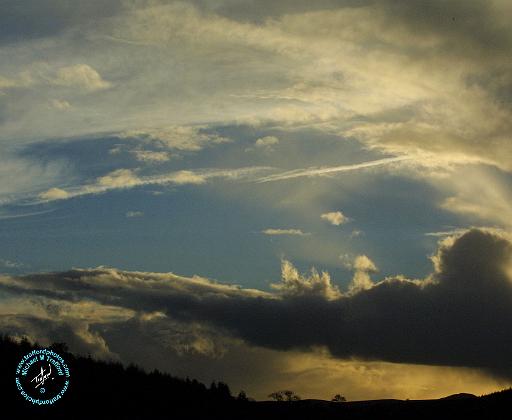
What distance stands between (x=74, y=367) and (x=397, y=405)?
129 ft

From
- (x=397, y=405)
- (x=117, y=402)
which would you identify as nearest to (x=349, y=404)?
(x=397, y=405)

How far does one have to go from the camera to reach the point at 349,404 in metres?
95.4

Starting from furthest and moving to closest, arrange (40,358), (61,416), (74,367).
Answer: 1. (74,367)
2. (40,358)
3. (61,416)

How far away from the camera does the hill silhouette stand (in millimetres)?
68875

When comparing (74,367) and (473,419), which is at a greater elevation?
(74,367)

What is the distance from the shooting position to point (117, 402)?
74562 mm

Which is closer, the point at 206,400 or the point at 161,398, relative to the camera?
the point at 161,398

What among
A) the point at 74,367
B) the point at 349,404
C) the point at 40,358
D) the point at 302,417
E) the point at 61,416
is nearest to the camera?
the point at 61,416

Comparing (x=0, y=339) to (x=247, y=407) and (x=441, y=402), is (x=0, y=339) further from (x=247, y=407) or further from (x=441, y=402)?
(x=441, y=402)

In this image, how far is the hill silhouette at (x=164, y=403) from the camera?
226 ft

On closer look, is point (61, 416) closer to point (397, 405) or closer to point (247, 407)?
point (247, 407)

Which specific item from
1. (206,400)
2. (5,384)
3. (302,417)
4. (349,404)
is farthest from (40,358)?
(349,404)

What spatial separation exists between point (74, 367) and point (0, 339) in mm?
10416

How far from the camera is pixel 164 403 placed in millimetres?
82000
